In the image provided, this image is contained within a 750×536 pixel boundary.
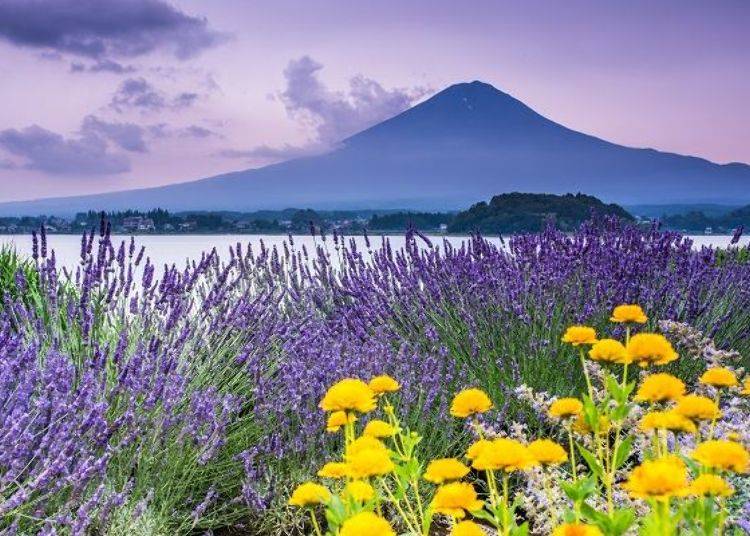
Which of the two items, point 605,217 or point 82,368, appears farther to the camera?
point 605,217

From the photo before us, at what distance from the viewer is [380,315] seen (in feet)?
17.7

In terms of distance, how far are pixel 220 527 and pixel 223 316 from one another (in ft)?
3.74

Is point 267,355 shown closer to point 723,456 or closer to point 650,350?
point 650,350

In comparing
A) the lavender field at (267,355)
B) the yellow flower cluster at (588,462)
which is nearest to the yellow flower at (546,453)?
the yellow flower cluster at (588,462)

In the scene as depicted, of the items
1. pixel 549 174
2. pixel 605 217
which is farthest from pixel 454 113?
pixel 605 217

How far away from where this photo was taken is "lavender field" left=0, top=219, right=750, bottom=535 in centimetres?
302

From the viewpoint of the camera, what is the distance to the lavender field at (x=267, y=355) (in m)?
3.02

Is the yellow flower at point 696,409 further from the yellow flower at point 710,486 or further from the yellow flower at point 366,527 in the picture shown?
the yellow flower at point 366,527

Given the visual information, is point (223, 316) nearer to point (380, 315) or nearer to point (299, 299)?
point (380, 315)

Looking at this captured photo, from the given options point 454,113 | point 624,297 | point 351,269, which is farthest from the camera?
point 454,113

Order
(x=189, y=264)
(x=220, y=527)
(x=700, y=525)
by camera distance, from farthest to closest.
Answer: (x=189, y=264), (x=220, y=527), (x=700, y=525)

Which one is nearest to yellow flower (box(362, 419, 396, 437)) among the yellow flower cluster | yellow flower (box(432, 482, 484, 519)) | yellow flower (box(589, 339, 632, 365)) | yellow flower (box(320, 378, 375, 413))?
the yellow flower cluster

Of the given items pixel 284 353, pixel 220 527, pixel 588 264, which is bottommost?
pixel 220 527

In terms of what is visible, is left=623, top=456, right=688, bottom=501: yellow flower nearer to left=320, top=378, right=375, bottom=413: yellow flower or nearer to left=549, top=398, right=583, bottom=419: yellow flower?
left=549, top=398, right=583, bottom=419: yellow flower
